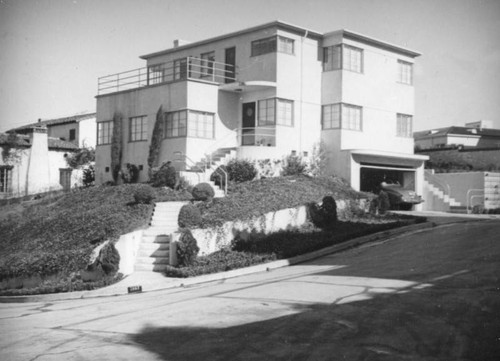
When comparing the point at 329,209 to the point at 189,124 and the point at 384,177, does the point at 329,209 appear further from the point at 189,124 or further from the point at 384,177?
the point at 384,177

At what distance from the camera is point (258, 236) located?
67.2 feet

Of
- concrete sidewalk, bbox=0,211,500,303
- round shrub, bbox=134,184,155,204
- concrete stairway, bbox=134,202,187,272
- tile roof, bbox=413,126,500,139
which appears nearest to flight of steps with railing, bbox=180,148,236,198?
round shrub, bbox=134,184,155,204

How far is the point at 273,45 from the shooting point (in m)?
29.8

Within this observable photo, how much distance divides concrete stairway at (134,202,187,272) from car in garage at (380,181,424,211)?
12629 mm

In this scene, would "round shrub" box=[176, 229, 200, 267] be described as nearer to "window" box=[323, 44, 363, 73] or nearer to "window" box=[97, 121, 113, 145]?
"window" box=[323, 44, 363, 73]

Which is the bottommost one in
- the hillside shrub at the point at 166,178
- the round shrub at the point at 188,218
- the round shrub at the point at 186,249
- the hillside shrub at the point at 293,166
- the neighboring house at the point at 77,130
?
the round shrub at the point at 186,249

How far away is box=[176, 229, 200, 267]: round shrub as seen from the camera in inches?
715

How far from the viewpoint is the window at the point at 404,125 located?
34.1m

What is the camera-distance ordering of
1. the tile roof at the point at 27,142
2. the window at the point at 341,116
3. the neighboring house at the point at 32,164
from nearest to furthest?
1. the window at the point at 341,116
2. the neighboring house at the point at 32,164
3. the tile roof at the point at 27,142

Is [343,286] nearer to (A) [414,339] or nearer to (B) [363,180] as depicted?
(A) [414,339]

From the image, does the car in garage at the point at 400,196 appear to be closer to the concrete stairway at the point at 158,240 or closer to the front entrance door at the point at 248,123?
the front entrance door at the point at 248,123

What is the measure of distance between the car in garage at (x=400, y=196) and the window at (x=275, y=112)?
619 centimetres

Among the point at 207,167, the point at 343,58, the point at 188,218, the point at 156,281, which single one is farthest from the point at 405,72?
the point at 156,281

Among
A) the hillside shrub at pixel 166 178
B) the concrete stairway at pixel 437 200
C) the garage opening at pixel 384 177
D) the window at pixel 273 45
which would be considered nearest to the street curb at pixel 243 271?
the hillside shrub at pixel 166 178
